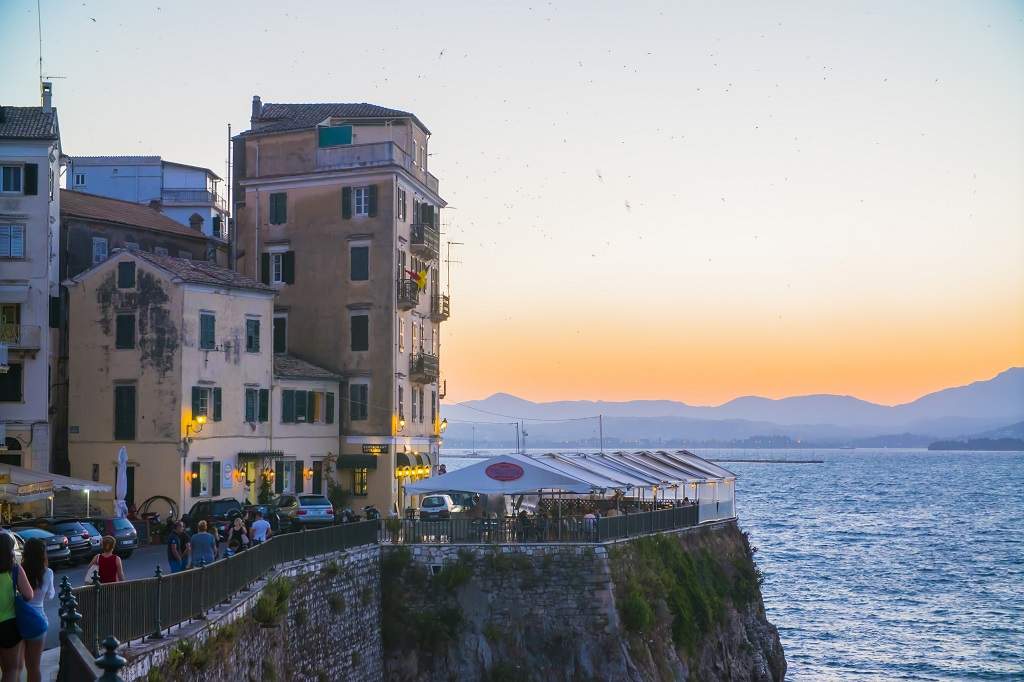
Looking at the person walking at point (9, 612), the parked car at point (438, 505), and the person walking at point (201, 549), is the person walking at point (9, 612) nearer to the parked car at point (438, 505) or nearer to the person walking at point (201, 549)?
the person walking at point (201, 549)

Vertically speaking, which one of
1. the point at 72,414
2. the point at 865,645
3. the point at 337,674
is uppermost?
the point at 72,414

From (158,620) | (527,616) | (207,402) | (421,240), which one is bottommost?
(527,616)

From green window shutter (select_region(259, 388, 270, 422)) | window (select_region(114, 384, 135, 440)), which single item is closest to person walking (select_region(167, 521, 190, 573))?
window (select_region(114, 384, 135, 440))

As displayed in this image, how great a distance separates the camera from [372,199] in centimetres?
6134

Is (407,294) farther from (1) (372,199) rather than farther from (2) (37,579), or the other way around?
(2) (37,579)

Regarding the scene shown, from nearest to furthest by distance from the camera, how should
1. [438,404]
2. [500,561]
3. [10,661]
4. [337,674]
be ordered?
[10,661], [337,674], [500,561], [438,404]

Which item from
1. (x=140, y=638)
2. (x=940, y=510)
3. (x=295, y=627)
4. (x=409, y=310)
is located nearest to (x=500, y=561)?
(x=295, y=627)

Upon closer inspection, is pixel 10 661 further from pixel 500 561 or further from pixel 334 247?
pixel 334 247

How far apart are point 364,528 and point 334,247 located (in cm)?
2730

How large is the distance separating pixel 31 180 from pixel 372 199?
15187 mm

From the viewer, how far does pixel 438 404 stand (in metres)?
68.9

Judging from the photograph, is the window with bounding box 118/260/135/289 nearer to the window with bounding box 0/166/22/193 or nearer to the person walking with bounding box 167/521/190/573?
the window with bounding box 0/166/22/193

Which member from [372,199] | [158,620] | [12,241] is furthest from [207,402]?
[158,620]

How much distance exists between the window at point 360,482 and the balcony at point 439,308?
363 inches
